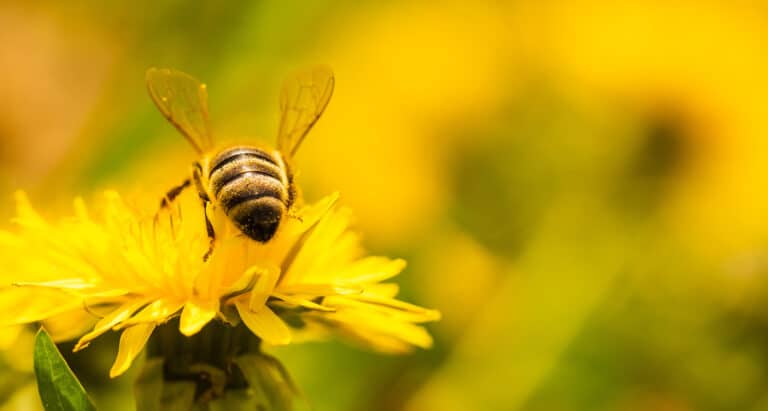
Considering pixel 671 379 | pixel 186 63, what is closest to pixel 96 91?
pixel 186 63

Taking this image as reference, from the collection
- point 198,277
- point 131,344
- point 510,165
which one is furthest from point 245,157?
point 510,165

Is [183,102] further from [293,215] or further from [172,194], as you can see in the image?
[293,215]

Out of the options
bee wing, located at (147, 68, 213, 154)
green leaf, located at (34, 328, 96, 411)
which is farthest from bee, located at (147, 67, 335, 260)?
green leaf, located at (34, 328, 96, 411)

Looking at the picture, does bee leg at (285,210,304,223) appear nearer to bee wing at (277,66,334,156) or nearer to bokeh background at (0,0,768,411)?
bee wing at (277,66,334,156)

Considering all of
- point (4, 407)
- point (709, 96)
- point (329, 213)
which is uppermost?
point (709, 96)

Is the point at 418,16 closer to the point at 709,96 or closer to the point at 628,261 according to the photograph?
the point at 709,96

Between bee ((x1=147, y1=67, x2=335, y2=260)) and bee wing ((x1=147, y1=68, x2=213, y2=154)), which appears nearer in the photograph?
bee ((x1=147, y1=67, x2=335, y2=260))
